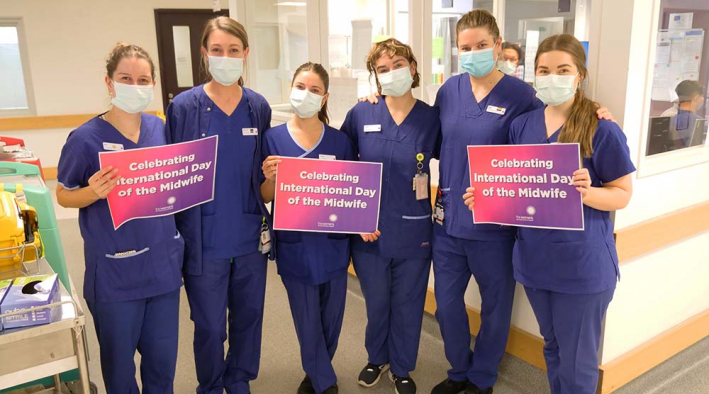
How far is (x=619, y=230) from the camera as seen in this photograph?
2.23m

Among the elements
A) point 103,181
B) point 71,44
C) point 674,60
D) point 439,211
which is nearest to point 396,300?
point 439,211

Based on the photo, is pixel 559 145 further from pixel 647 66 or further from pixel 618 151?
pixel 647 66

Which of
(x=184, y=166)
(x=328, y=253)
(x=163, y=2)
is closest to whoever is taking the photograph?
(x=184, y=166)

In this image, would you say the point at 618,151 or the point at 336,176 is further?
the point at 336,176

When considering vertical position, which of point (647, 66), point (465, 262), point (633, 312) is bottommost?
point (633, 312)

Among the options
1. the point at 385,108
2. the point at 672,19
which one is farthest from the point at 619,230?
the point at 385,108

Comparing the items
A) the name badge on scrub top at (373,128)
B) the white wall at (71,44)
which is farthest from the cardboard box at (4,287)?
the white wall at (71,44)

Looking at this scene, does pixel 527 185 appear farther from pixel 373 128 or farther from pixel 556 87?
pixel 373 128

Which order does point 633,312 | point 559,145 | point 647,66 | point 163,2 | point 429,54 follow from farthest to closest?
point 163,2 → point 429,54 → point 633,312 → point 647,66 → point 559,145

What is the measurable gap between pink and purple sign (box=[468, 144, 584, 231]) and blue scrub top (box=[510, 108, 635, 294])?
0.28 ft

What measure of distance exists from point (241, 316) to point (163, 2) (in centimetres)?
709

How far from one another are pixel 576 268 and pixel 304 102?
49.1 inches

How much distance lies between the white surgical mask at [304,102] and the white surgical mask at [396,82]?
0.28 m

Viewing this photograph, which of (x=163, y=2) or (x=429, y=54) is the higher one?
(x=163, y=2)
